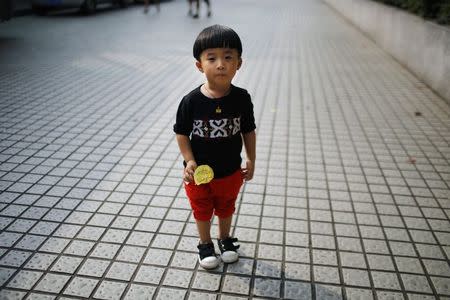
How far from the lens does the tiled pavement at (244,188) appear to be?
8.38 feet

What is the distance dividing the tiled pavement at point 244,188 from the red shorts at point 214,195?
43cm

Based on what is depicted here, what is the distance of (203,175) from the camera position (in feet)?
7.27

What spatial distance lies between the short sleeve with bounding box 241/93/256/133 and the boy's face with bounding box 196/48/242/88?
0.74 feet

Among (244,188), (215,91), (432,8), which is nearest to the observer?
(215,91)

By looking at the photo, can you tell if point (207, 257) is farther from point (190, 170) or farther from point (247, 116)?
point (247, 116)

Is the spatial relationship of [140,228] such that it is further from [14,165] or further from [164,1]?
[164,1]

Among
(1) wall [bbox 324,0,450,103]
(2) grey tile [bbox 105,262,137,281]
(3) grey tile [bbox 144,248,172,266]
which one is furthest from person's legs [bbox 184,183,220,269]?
(1) wall [bbox 324,0,450,103]

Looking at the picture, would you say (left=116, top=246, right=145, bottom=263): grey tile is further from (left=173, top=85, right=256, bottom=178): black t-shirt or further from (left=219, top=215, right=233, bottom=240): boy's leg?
(left=173, top=85, right=256, bottom=178): black t-shirt

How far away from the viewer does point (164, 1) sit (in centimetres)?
1998

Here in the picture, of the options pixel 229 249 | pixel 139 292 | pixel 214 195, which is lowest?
pixel 139 292

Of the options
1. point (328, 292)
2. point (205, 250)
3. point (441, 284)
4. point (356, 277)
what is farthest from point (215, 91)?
point (441, 284)

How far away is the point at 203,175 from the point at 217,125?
30cm

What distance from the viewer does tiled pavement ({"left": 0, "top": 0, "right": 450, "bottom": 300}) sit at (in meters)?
2.55

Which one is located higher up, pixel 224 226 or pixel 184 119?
pixel 184 119
